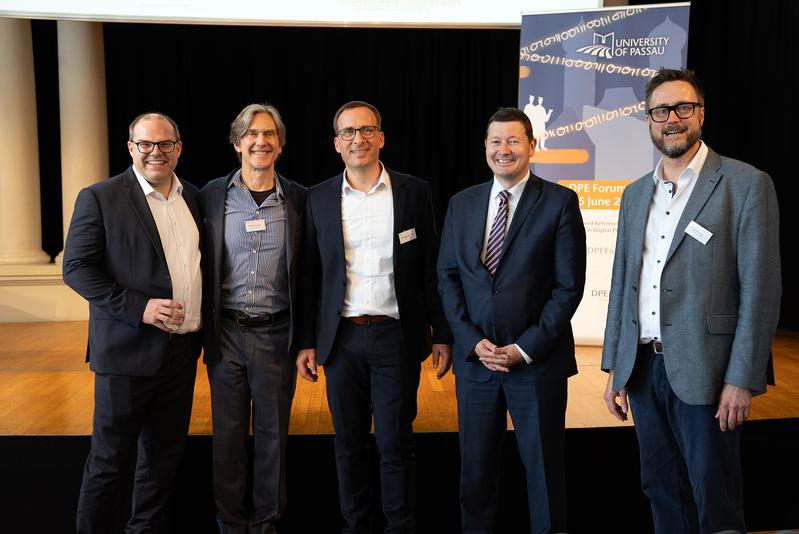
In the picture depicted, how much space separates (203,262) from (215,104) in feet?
17.8

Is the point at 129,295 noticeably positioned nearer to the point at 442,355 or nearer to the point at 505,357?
the point at 442,355

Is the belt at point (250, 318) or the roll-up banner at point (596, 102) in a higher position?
the roll-up banner at point (596, 102)

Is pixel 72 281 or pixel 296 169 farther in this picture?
pixel 296 169

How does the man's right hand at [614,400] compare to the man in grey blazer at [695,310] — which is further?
the man's right hand at [614,400]

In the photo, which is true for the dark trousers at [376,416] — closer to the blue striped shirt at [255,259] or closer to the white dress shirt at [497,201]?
the blue striped shirt at [255,259]

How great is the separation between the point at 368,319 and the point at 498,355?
524 mm

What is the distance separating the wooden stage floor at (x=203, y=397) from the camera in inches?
148

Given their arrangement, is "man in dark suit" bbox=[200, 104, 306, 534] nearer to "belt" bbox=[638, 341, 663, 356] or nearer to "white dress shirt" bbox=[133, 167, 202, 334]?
"white dress shirt" bbox=[133, 167, 202, 334]

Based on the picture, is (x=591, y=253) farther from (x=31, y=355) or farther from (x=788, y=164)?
(x=31, y=355)

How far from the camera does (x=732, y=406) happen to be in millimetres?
2244

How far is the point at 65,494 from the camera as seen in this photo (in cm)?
327

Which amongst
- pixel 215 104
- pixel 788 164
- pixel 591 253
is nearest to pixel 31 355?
pixel 215 104

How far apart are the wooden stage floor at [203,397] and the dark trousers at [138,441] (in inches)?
27.8

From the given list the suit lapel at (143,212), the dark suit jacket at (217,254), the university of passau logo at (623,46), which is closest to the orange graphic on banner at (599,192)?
the university of passau logo at (623,46)
